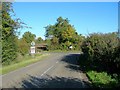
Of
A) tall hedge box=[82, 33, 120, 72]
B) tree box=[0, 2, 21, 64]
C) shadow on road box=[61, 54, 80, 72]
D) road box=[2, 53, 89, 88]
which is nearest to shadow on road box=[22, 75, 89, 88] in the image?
road box=[2, 53, 89, 88]

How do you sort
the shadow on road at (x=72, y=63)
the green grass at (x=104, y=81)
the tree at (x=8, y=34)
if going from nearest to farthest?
1. the green grass at (x=104, y=81)
2. the shadow on road at (x=72, y=63)
3. the tree at (x=8, y=34)

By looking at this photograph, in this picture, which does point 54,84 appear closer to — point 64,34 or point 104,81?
point 104,81

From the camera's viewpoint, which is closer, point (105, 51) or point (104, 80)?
point (104, 80)

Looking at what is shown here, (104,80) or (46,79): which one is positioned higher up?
(104,80)

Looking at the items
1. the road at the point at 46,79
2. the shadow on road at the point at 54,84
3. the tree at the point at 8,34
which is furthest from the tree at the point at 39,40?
the shadow on road at the point at 54,84

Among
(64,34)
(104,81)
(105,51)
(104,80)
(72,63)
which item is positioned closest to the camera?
(104,81)

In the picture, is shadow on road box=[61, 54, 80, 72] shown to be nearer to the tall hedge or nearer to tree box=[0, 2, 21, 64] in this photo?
the tall hedge

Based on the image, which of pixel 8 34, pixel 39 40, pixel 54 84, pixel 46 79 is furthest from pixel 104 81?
pixel 39 40

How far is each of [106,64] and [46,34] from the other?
118 m

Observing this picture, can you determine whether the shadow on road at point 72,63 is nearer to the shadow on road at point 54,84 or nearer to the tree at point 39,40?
the shadow on road at point 54,84

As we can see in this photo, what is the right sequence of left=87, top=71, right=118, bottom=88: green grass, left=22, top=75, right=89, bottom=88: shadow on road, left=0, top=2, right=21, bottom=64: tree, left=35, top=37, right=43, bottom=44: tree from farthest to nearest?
1. left=35, top=37, right=43, bottom=44: tree
2. left=0, top=2, right=21, bottom=64: tree
3. left=22, top=75, right=89, bottom=88: shadow on road
4. left=87, top=71, right=118, bottom=88: green grass

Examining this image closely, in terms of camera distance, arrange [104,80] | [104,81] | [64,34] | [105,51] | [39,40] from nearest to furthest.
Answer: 1. [104,81]
2. [104,80]
3. [105,51]
4. [64,34]
5. [39,40]

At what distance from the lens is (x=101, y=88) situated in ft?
53.5

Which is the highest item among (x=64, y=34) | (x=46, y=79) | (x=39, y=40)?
(x=64, y=34)
